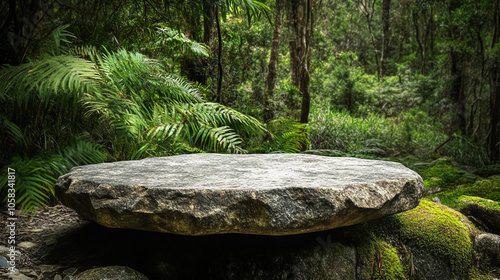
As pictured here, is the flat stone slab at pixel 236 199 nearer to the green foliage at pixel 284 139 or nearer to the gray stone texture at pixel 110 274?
the gray stone texture at pixel 110 274

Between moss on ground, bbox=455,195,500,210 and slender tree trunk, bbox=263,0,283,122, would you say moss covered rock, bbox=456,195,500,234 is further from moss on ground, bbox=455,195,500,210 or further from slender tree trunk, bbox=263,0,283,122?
slender tree trunk, bbox=263,0,283,122

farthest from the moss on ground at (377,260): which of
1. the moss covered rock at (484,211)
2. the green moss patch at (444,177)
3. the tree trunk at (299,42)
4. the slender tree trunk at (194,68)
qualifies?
the slender tree trunk at (194,68)

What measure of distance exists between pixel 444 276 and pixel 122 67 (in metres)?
2.98

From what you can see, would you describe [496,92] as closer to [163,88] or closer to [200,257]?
[163,88]

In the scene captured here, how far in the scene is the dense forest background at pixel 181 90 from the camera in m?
2.45

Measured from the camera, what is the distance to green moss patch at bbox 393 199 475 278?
2125 mm

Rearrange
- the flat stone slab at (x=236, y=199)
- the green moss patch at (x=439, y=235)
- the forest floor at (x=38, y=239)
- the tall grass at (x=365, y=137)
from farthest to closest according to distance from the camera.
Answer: the tall grass at (x=365, y=137)
the green moss patch at (x=439, y=235)
the forest floor at (x=38, y=239)
the flat stone slab at (x=236, y=199)

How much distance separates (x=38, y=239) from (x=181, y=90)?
1971mm

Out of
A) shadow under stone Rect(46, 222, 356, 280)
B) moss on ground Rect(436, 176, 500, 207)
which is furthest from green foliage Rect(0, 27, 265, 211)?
moss on ground Rect(436, 176, 500, 207)

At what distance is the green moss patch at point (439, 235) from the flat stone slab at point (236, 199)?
368mm

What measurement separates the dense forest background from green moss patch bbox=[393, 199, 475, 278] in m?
1.67

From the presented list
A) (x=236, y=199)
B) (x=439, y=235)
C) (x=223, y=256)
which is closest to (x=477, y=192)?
(x=439, y=235)

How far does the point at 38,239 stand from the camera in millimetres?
2074

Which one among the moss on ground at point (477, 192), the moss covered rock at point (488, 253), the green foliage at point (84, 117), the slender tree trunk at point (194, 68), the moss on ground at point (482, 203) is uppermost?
the slender tree trunk at point (194, 68)
